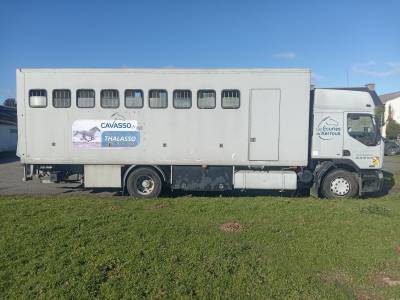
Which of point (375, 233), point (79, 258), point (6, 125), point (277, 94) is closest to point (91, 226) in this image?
point (79, 258)

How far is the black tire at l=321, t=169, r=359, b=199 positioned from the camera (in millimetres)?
10609

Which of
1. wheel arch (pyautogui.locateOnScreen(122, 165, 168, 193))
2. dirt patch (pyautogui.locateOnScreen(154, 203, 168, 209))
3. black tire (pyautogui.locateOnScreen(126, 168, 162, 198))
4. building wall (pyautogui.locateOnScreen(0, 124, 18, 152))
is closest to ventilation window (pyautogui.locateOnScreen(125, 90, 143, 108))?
wheel arch (pyautogui.locateOnScreen(122, 165, 168, 193))

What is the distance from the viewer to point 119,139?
407 inches

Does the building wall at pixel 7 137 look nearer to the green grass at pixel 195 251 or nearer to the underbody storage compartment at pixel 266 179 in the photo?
the green grass at pixel 195 251

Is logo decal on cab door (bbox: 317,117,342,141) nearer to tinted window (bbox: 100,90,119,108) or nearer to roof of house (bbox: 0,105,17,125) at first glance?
tinted window (bbox: 100,90,119,108)

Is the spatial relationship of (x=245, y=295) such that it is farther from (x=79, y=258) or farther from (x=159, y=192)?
(x=159, y=192)

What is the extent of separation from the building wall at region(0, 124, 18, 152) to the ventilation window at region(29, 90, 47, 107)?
87.4 feet

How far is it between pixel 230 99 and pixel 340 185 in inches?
161

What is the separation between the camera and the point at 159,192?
1066 cm

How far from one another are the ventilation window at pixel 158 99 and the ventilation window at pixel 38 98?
2.96m

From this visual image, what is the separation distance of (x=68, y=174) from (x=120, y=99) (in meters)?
2.66

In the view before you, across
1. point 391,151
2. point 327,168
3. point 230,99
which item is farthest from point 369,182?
point 391,151

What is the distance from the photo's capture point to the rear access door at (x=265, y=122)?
10180 mm

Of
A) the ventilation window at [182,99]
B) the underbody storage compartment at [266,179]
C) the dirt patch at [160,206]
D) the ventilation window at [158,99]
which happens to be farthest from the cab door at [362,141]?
the dirt patch at [160,206]
